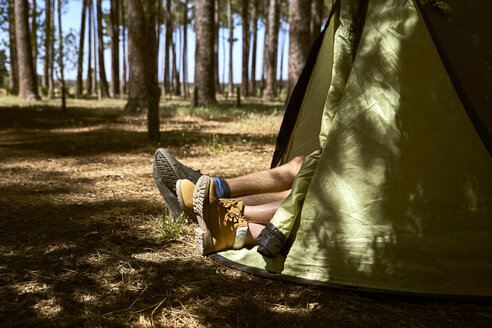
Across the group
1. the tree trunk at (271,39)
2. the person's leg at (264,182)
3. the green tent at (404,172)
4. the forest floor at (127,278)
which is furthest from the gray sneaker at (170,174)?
the tree trunk at (271,39)

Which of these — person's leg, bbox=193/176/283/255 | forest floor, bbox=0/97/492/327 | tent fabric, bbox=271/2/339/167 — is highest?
tent fabric, bbox=271/2/339/167

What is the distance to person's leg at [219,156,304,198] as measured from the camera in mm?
2971

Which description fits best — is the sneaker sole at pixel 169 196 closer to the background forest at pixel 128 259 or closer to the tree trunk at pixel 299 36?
the background forest at pixel 128 259

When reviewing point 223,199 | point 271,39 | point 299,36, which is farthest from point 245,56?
point 223,199

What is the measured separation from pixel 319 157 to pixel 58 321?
1.69m

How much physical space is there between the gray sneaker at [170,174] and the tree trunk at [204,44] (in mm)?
10444

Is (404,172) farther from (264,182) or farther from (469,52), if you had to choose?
(264,182)

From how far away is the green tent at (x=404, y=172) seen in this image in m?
2.13

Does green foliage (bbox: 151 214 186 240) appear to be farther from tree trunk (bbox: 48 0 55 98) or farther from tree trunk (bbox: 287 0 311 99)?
tree trunk (bbox: 48 0 55 98)

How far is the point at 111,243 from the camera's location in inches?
111

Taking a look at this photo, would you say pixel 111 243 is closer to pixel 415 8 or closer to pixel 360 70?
pixel 360 70

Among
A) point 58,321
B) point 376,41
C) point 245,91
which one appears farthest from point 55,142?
point 245,91

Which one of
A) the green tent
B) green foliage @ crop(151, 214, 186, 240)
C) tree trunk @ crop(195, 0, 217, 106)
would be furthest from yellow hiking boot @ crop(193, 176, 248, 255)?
tree trunk @ crop(195, 0, 217, 106)

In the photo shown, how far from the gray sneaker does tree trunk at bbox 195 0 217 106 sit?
34.3 ft
